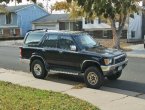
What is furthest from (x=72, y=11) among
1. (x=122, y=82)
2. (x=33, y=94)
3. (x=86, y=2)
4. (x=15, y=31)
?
(x=15, y=31)

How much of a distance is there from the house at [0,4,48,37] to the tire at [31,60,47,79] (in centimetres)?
5055

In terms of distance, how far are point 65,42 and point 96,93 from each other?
115 inches

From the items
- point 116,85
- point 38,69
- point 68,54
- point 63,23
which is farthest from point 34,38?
point 63,23

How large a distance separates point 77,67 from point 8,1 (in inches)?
195

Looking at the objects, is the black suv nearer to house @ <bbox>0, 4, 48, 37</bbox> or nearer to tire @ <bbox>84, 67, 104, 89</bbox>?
tire @ <bbox>84, 67, 104, 89</bbox>

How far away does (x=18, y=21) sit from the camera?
214 feet

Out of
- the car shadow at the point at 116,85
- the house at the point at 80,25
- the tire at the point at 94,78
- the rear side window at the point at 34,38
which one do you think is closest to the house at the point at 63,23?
the house at the point at 80,25

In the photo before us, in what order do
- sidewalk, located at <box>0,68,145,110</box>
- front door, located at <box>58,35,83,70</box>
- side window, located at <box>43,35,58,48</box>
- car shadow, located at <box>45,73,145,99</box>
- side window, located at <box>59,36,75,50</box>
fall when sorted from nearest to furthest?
sidewalk, located at <box>0,68,145,110</box>
car shadow, located at <box>45,73,145,99</box>
front door, located at <box>58,35,83,70</box>
side window, located at <box>59,36,75,50</box>
side window, located at <box>43,35,58,48</box>

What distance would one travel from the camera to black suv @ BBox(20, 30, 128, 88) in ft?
40.1

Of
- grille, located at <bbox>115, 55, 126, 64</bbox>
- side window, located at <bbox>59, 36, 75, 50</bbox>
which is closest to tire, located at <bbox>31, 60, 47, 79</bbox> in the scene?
side window, located at <bbox>59, 36, 75, 50</bbox>

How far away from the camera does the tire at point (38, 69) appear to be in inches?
557

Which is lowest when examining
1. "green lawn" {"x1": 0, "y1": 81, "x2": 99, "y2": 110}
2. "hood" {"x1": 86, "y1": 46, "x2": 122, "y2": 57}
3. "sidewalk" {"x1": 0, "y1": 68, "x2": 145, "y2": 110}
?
"sidewalk" {"x1": 0, "y1": 68, "x2": 145, "y2": 110}

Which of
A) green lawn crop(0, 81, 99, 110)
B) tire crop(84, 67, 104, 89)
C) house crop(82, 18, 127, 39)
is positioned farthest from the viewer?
house crop(82, 18, 127, 39)

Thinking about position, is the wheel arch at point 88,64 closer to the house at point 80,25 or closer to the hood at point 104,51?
the hood at point 104,51
